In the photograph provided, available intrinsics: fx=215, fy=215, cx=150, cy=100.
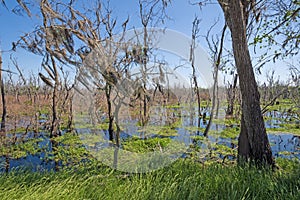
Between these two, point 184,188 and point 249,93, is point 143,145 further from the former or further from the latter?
point 184,188

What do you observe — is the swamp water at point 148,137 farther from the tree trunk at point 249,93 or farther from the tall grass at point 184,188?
the tree trunk at point 249,93

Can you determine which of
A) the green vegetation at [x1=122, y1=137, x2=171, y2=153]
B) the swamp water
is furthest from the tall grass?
the green vegetation at [x1=122, y1=137, x2=171, y2=153]

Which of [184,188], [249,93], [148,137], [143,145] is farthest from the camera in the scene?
[148,137]

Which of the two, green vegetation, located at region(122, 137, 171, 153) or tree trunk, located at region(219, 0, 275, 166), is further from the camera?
green vegetation, located at region(122, 137, 171, 153)

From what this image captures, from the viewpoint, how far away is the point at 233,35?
2.62 m

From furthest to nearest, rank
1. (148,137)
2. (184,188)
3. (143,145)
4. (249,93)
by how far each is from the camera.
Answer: (148,137) → (143,145) → (249,93) → (184,188)

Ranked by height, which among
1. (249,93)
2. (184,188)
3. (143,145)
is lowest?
(143,145)

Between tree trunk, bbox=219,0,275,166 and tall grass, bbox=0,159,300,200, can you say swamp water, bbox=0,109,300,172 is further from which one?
tree trunk, bbox=219,0,275,166

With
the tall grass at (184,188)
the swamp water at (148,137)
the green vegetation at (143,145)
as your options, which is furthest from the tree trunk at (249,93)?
the green vegetation at (143,145)

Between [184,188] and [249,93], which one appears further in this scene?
[249,93]

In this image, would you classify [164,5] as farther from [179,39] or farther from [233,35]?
[233,35]

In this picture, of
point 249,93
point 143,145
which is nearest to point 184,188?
point 249,93

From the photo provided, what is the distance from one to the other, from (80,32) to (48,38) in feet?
2.66

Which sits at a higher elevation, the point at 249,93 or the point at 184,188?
the point at 249,93
